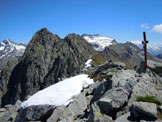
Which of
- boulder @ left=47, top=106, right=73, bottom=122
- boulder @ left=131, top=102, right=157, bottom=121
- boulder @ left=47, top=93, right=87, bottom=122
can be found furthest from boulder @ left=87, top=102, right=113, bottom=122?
boulder @ left=47, top=106, right=73, bottom=122

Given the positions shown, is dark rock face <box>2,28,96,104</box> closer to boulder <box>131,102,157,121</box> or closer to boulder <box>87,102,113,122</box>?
boulder <box>87,102,113,122</box>

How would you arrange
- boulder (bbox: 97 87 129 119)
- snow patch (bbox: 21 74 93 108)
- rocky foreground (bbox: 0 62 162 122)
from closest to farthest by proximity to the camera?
rocky foreground (bbox: 0 62 162 122) < boulder (bbox: 97 87 129 119) < snow patch (bbox: 21 74 93 108)

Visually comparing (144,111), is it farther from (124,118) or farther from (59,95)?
(59,95)

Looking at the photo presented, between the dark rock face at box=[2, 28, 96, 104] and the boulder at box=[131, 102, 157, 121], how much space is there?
479 ft

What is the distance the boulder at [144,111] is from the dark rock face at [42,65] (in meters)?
146

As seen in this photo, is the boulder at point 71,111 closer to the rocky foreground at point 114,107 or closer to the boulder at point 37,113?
the rocky foreground at point 114,107

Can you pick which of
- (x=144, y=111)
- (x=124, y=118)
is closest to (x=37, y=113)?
(x=124, y=118)

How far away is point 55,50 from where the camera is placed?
181 m

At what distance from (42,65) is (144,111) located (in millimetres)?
169875

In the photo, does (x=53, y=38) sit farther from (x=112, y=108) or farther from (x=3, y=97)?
(x=112, y=108)

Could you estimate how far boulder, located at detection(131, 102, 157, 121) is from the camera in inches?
277

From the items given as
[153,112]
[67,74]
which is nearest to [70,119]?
[153,112]

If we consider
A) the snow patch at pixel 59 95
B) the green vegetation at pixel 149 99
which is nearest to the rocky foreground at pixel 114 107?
the green vegetation at pixel 149 99

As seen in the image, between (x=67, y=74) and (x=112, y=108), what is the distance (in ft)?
497
